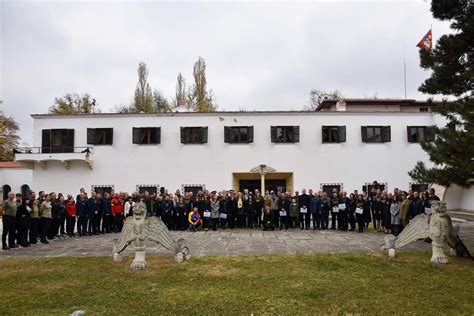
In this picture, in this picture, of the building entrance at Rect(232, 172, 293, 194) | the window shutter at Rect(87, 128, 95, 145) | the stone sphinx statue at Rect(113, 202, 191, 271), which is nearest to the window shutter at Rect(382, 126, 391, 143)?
the building entrance at Rect(232, 172, 293, 194)

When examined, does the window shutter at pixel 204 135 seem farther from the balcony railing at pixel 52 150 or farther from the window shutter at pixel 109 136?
the balcony railing at pixel 52 150

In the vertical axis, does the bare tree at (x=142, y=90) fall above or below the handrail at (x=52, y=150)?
above

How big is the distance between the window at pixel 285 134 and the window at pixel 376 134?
4.08 metres

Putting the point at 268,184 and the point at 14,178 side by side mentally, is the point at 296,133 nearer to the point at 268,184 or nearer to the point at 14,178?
the point at 268,184

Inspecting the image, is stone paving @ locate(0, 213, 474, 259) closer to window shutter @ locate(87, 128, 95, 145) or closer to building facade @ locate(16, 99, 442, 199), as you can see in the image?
building facade @ locate(16, 99, 442, 199)

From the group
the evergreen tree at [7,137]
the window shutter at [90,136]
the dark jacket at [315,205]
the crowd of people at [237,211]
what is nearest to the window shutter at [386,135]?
the crowd of people at [237,211]

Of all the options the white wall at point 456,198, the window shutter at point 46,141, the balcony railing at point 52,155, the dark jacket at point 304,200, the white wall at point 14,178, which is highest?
the window shutter at point 46,141

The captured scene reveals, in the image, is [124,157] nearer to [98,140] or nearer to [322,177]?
[98,140]

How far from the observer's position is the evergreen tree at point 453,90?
26.4 feet

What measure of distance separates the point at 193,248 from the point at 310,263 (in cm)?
370

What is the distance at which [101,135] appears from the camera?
21844 millimetres

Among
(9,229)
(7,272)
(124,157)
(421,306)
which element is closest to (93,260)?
(7,272)

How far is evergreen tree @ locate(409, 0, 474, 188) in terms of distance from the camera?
8055 mm

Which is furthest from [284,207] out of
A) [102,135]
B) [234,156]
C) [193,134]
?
[102,135]
